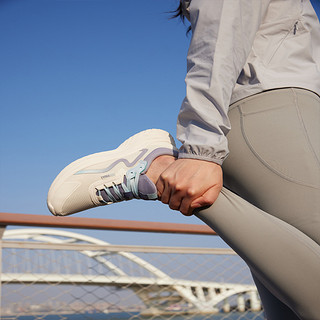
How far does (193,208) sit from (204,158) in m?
0.10

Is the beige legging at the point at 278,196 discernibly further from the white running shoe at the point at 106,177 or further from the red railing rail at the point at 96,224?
the red railing rail at the point at 96,224

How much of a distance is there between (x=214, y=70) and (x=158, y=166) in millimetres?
225

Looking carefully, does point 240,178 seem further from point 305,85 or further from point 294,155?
point 305,85

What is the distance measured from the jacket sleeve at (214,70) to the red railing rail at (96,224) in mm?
1579

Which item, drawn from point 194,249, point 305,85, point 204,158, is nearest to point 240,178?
point 204,158

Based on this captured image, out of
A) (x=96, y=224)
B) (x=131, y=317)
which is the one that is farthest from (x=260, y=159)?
(x=131, y=317)

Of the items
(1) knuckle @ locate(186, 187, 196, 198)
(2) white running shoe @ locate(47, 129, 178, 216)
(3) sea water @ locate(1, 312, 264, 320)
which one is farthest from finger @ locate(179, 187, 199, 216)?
(3) sea water @ locate(1, 312, 264, 320)

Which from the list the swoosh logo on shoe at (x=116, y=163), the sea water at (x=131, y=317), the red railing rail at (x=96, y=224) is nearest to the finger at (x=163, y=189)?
the swoosh logo on shoe at (x=116, y=163)

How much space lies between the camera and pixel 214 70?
757 millimetres

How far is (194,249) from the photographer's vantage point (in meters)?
2.97

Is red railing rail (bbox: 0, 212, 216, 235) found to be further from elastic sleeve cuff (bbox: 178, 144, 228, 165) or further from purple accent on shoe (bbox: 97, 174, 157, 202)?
elastic sleeve cuff (bbox: 178, 144, 228, 165)

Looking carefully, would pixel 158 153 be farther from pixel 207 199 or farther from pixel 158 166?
pixel 207 199

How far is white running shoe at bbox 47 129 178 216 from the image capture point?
→ 841 millimetres

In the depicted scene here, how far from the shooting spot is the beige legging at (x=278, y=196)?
2.19 feet
